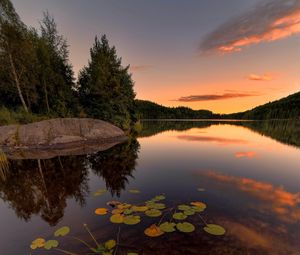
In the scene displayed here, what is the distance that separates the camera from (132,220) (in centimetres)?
432

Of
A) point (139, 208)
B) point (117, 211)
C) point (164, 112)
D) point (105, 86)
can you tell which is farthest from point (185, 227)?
point (164, 112)

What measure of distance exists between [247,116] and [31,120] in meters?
166

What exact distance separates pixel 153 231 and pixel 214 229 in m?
1.37

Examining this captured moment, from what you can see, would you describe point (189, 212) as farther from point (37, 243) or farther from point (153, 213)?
point (37, 243)

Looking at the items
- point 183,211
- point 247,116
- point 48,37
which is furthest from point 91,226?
point 247,116

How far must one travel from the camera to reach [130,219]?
438cm

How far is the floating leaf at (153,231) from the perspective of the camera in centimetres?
376

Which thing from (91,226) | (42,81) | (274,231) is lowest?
(91,226)

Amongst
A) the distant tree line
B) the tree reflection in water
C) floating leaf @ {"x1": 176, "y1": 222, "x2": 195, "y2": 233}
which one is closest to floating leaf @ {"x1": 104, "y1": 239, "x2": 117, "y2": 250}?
floating leaf @ {"x1": 176, "y1": 222, "x2": 195, "y2": 233}

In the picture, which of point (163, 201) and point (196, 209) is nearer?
point (196, 209)

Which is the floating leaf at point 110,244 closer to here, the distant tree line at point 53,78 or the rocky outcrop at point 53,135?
the rocky outcrop at point 53,135

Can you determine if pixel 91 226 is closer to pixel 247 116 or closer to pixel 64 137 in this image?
pixel 64 137

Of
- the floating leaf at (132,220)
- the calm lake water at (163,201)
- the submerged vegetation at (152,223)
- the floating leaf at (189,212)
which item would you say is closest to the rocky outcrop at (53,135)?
the calm lake water at (163,201)

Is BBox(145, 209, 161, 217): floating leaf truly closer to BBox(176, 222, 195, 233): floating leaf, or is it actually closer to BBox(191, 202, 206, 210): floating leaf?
BBox(176, 222, 195, 233): floating leaf
